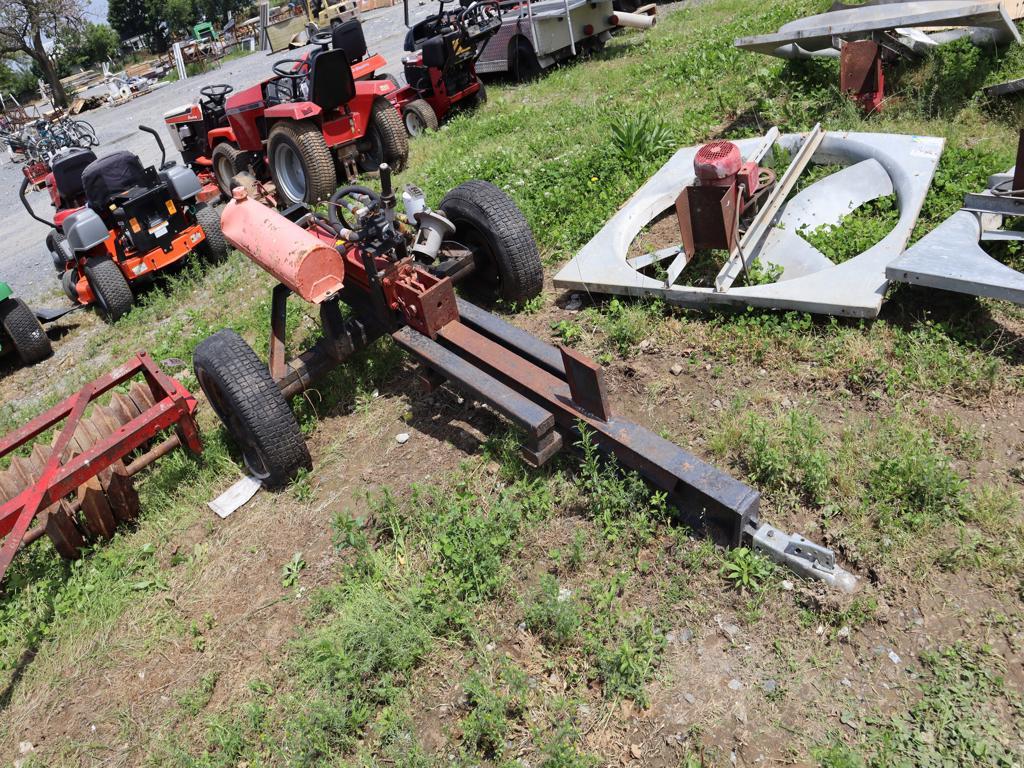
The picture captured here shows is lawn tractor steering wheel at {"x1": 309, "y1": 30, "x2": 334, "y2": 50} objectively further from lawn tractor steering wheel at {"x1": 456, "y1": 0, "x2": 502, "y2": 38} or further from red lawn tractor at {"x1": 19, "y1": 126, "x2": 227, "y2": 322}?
red lawn tractor at {"x1": 19, "y1": 126, "x2": 227, "y2": 322}

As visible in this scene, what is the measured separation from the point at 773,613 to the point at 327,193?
247 inches

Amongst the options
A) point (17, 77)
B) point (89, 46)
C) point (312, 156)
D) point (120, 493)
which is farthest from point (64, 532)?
point (89, 46)

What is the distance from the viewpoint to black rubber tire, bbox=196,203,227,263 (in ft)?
23.7

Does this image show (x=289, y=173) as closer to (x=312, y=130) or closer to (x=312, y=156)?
(x=312, y=130)

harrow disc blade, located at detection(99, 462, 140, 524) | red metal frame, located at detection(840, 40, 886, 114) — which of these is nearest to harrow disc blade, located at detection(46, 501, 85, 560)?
harrow disc blade, located at detection(99, 462, 140, 524)

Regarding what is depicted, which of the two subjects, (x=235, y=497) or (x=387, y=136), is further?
(x=387, y=136)

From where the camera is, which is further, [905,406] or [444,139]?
[444,139]

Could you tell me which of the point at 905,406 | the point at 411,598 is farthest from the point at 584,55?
the point at 411,598

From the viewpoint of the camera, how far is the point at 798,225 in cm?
455

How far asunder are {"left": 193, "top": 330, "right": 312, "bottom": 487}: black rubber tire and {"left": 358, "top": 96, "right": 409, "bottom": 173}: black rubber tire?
15.8 feet

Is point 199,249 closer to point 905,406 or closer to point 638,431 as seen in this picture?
point 638,431

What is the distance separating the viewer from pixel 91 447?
3.60 m

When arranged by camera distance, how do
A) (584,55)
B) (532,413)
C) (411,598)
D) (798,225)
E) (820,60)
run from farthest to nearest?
(584,55)
(820,60)
(798,225)
(532,413)
(411,598)

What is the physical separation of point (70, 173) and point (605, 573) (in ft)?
24.9
